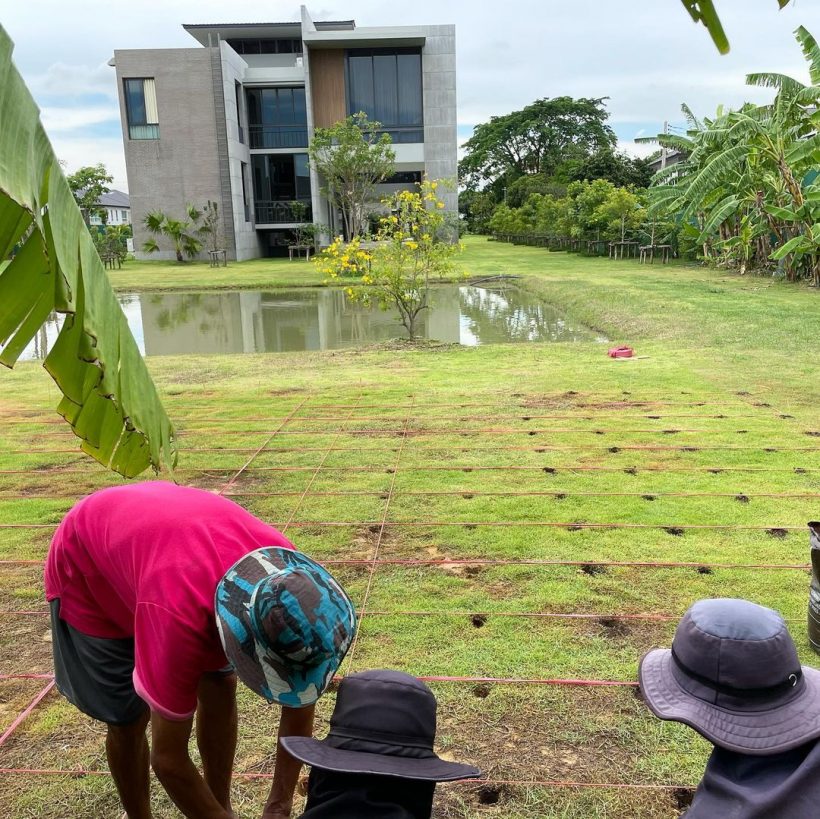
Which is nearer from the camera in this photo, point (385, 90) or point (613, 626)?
point (613, 626)

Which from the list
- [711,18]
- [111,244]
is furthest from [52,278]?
[111,244]

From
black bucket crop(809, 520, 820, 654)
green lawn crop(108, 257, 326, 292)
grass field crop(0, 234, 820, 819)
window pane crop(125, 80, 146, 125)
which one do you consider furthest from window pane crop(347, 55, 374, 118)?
black bucket crop(809, 520, 820, 654)

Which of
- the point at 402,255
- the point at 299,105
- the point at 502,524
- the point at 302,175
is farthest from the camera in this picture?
the point at 302,175

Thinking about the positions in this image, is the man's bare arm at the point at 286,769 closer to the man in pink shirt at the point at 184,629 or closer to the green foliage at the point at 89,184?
the man in pink shirt at the point at 184,629

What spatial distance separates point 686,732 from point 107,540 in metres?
2.11

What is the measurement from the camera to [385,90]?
34.1 meters

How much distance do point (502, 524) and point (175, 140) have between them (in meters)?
32.2

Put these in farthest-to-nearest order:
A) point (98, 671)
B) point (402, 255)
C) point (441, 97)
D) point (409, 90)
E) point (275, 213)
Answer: point (275, 213) < point (409, 90) < point (441, 97) < point (402, 255) < point (98, 671)

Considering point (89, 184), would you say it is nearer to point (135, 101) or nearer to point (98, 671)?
point (135, 101)

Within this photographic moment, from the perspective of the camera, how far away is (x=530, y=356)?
34.2 ft

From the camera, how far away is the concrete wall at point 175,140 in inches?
1236

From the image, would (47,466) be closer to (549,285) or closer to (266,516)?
(266,516)

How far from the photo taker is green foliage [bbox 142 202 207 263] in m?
32.1

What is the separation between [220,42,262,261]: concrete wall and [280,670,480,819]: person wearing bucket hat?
33726mm
